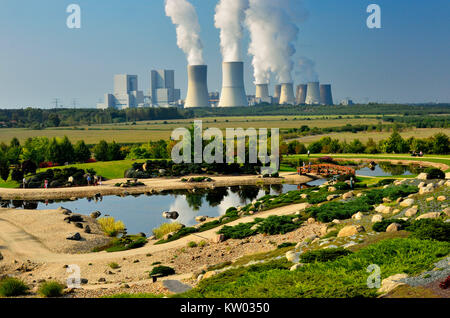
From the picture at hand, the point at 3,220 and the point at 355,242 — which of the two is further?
the point at 3,220

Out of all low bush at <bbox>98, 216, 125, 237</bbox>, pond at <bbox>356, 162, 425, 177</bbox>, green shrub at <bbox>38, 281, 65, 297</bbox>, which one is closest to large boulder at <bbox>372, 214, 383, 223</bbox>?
green shrub at <bbox>38, 281, 65, 297</bbox>

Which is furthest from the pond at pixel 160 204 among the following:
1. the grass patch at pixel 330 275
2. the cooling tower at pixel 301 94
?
the cooling tower at pixel 301 94

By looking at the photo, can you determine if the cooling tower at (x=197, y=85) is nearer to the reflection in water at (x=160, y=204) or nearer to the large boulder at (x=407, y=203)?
the reflection in water at (x=160, y=204)

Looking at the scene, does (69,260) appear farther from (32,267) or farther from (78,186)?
(78,186)

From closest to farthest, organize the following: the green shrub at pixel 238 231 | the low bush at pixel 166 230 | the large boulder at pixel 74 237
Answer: the green shrub at pixel 238 231
the large boulder at pixel 74 237
the low bush at pixel 166 230

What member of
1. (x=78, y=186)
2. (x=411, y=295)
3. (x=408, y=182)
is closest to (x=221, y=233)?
(x=408, y=182)

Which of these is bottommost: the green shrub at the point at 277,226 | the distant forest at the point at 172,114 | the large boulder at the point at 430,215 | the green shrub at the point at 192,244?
the green shrub at the point at 192,244
